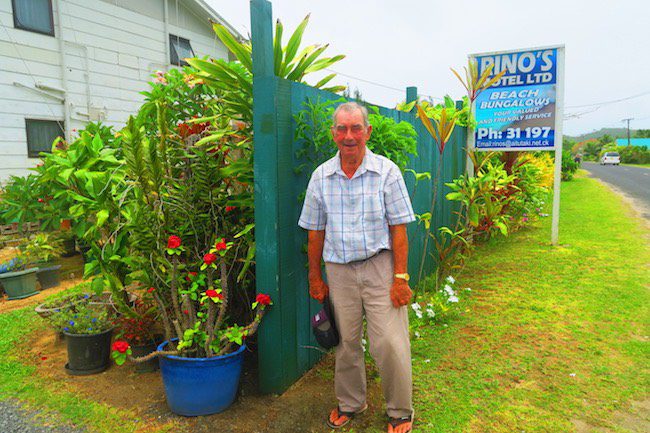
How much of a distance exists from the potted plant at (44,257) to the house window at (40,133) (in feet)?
7.64

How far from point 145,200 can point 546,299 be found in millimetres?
4254

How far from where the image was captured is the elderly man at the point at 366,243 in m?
2.62

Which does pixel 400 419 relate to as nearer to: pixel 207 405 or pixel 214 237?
pixel 207 405

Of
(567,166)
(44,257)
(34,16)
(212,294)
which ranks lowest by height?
(44,257)

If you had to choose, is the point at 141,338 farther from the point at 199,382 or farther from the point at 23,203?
the point at 23,203

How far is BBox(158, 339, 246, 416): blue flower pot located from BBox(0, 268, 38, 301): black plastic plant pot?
359 centimetres

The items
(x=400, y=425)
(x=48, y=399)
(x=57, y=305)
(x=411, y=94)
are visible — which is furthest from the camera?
(x=411, y=94)

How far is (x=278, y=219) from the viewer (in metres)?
2.98

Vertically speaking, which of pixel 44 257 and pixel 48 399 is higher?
pixel 44 257

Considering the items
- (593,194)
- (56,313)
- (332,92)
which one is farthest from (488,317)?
(593,194)

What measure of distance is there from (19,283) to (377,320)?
15.9 feet

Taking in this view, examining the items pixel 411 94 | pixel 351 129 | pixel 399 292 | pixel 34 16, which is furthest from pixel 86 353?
pixel 34 16

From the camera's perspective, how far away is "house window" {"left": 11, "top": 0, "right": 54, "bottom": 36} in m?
7.34

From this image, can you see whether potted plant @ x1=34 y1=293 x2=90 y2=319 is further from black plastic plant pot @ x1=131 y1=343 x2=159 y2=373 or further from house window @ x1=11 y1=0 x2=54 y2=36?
house window @ x1=11 y1=0 x2=54 y2=36
